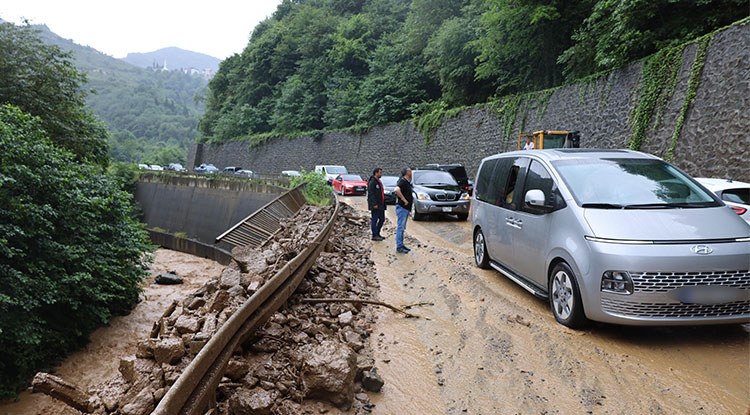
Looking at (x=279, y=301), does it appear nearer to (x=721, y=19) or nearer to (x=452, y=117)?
(x=721, y=19)

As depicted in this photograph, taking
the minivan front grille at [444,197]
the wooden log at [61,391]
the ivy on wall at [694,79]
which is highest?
the ivy on wall at [694,79]

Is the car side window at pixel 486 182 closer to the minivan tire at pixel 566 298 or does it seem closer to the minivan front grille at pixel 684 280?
the minivan tire at pixel 566 298

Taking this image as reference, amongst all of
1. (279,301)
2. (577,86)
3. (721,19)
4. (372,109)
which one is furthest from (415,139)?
(279,301)

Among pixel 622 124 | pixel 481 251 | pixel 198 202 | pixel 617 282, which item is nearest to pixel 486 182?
pixel 481 251

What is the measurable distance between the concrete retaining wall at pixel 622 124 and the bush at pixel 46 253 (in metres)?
14.9

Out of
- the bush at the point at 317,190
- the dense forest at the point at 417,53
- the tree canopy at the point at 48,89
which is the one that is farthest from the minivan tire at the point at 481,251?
the tree canopy at the point at 48,89

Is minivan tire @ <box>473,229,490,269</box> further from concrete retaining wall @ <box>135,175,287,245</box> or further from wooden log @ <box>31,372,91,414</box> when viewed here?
concrete retaining wall @ <box>135,175,287,245</box>

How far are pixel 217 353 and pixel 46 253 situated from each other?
761 centimetres

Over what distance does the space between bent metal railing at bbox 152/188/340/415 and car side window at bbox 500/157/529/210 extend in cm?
308

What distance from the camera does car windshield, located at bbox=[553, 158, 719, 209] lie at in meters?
4.36

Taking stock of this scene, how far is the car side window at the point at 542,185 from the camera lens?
4.72 meters

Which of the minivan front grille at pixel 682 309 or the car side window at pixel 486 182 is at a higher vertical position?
the car side window at pixel 486 182

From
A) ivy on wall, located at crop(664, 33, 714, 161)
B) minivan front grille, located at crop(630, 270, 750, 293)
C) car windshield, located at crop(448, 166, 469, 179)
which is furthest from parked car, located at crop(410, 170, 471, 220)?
minivan front grille, located at crop(630, 270, 750, 293)

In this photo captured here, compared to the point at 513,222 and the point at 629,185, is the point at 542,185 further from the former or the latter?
the point at 629,185
